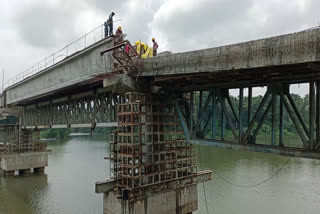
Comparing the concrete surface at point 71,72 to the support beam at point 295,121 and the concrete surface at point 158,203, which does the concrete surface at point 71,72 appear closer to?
the concrete surface at point 158,203

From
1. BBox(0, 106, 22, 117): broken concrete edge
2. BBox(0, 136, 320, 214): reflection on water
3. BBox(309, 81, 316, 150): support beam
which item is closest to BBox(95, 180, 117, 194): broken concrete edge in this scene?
BBox(0, 136, 320, 214): reflection on water

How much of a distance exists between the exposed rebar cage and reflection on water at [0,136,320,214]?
5976 millimetres

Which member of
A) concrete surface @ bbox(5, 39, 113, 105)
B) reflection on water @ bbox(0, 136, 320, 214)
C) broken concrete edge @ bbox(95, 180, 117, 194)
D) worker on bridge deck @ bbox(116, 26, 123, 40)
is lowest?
reflection on water @ bbox(0, 136, 320, 214)

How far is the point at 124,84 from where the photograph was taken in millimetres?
9789

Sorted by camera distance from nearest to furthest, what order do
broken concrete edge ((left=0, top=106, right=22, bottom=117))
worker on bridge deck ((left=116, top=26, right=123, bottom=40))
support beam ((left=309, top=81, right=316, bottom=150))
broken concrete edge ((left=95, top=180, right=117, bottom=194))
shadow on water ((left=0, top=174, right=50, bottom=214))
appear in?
support beam ((left=309, top=81, right=316, bottom=150)), broken concrete edge ((left=95, top=180, right=117, bottom=194)), worker on bridge deck ((left=116, top=26, right=123, bottom=40)), shadow on water ((left=0, top=174, right=50, bottom=214)), broken concrete edge ((left=0, top=106, right=22, bottom=117))

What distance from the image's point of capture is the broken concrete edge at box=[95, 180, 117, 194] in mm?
10211

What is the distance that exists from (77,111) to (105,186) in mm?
8571

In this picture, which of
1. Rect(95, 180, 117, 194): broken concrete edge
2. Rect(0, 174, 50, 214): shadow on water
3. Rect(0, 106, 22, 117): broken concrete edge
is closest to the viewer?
Rect(95, 180, 117, 194): broken concrete edge

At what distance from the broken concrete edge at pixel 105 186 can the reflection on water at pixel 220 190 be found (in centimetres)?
648

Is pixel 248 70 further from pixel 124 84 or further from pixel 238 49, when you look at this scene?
pixel 124 84

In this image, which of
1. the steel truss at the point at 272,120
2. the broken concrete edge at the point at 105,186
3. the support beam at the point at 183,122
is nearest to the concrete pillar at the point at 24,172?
the broken concrete edge at the point at 105,186

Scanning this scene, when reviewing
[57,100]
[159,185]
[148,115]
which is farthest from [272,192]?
[57,100]

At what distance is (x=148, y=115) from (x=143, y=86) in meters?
1.21

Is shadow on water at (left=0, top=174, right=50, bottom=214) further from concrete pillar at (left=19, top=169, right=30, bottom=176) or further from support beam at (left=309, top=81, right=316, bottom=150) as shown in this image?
support beam at (left=309, top=81, right=316, bottom=150)
